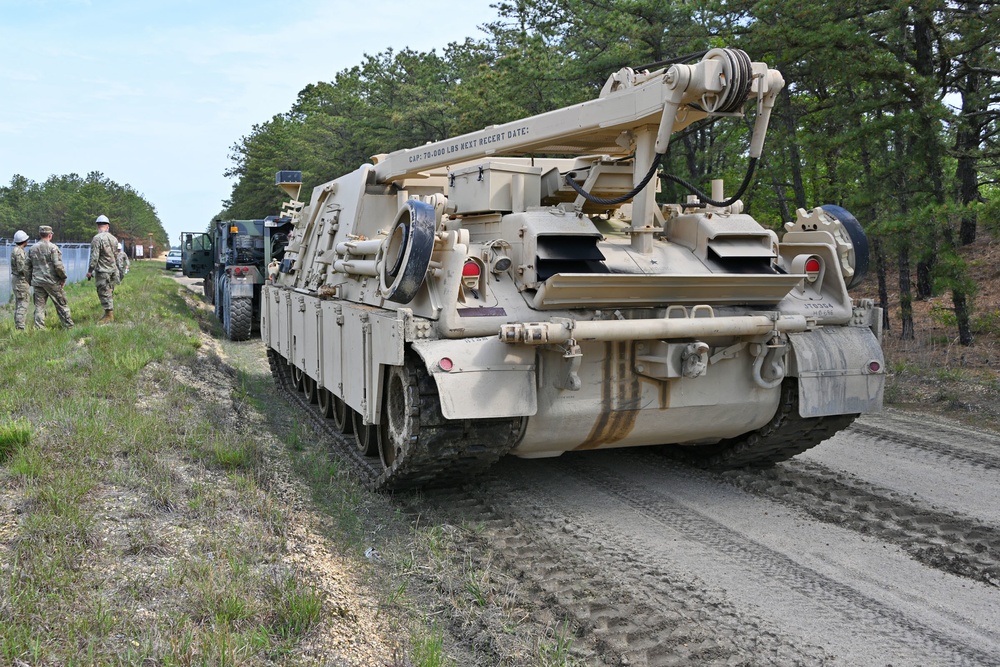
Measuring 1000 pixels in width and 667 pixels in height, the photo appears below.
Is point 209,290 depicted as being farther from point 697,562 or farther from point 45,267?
point 697,562

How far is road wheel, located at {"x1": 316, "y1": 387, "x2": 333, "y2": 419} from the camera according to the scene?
895 centimetres

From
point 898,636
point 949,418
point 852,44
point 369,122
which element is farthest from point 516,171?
point 369,122

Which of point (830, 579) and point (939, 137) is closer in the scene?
point (830, 579)

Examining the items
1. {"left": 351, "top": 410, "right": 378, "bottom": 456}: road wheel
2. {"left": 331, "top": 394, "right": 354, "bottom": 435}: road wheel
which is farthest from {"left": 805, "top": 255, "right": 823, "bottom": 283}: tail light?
{"left": 331, "top": 394, "right": 354, "bottom": 435}: road wheel

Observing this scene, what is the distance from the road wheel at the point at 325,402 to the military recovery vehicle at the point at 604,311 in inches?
64.4

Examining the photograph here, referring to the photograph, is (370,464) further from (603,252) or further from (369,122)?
(369,122)

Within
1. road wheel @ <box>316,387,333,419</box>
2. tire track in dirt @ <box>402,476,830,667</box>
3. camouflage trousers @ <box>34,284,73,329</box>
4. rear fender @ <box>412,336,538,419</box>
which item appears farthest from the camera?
camouflage trousers @ <box>34,284,73,329</box>

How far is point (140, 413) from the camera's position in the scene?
7445 millimetres

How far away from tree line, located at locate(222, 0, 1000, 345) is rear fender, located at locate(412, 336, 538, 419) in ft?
8.45

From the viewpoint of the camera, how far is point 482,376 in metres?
5.36

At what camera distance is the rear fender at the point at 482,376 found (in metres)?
5.25

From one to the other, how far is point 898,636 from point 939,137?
8795 mm

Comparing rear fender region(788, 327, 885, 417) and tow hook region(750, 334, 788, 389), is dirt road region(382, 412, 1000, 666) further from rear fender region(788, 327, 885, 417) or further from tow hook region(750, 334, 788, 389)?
tow hook region(750, 334, 788, 389)

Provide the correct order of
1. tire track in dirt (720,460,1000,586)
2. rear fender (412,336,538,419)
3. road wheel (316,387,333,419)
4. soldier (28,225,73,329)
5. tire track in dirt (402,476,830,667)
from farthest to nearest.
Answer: soldier (28,225,73,329)
road wheel (316,387,333,419)
rear fender (412,336,538,419)
tire track in dirt (720,460,1000,586)
tire track in dirt (402,476,830,667)
